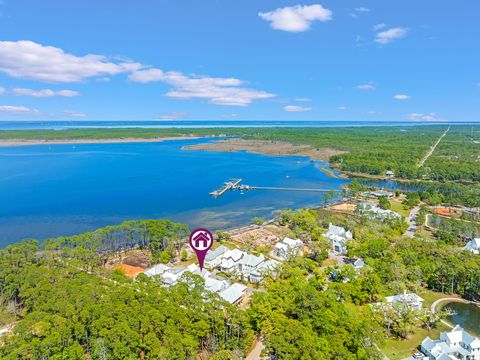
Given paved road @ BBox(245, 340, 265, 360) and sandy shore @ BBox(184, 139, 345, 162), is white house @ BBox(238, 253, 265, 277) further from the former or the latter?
sandy shore @ BBox(184, 139, 345, 162)

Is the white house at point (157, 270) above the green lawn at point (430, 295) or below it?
above

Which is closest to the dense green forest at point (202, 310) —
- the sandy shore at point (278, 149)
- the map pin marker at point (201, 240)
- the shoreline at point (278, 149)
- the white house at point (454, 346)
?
the white house at point (454, 346)

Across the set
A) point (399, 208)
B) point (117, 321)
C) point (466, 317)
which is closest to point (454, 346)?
point (466, 317)

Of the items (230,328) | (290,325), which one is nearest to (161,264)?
(230,328)

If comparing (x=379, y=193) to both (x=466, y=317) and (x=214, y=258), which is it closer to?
(x=466, y=317)

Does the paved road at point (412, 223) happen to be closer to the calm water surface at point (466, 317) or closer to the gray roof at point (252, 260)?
the calm water surface at point (466, 317)

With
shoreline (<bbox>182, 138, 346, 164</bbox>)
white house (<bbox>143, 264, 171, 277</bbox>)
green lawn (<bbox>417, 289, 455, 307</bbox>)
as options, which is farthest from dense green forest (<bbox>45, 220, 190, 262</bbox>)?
shoreline (<bbox>182, 138, 346, 164</bbox>)
